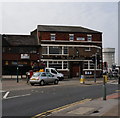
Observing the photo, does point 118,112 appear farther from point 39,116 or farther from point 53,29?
point 53,29

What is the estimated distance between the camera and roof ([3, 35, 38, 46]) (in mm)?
48875

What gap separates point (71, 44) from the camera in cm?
5022

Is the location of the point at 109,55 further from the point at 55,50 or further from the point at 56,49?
the point at 55,50

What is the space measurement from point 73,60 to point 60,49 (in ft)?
11.0

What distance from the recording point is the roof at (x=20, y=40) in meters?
48.9

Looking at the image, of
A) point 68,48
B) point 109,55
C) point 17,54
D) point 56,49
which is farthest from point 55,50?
point 109,55

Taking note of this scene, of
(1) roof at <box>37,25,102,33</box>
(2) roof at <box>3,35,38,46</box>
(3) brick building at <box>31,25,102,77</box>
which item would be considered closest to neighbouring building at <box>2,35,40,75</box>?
(2) roof at <box>3,35,38,46</box>

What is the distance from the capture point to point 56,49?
4922 centimetres

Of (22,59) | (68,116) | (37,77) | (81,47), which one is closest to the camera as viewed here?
(68,116)

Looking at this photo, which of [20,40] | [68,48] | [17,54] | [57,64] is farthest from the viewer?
[20,40]

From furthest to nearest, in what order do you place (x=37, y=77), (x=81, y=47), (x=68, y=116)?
(x=81, y=47) < (x=37, y=77) < (x=68, y=116)

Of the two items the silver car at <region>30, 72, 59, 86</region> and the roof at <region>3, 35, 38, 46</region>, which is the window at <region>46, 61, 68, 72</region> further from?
the silver car at <region>30, 72, 59, 86</region>

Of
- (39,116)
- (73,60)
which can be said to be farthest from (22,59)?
(39,116)

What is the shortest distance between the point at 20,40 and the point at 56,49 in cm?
737
